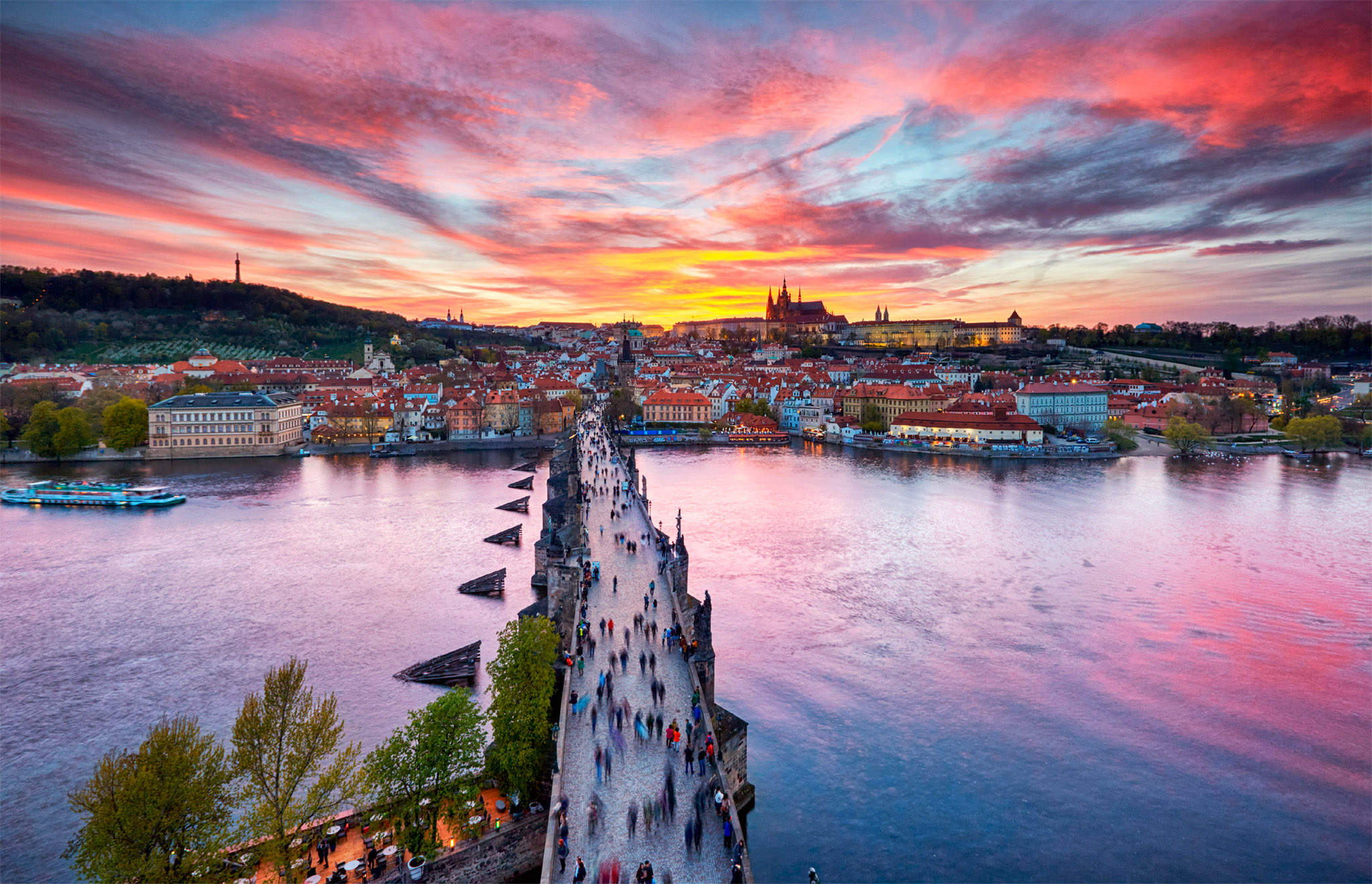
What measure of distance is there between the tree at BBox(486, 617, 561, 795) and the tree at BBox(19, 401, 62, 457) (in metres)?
45.5

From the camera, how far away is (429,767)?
9.28 m

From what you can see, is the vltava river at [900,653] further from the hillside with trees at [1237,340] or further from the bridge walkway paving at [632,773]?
the hillside with trees at [1237,340]

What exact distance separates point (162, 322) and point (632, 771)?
4182 inches

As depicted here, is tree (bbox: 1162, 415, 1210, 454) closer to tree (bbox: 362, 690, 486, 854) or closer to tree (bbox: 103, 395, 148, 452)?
tree (bbox: 362, 690, 486, 854)

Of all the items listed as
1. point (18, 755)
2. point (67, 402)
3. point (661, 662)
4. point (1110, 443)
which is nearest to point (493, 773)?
point (661, 662)

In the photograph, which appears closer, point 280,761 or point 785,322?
point 280,761

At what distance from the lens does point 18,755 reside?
1254 centimetres

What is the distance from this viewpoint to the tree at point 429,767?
9.12 meters

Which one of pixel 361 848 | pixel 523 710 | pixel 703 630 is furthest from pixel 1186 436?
pixel 361 848

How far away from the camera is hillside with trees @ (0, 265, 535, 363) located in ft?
260

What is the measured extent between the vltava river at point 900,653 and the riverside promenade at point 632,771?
85.5 inches

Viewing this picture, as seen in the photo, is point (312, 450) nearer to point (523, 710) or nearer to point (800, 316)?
point (523, 710)

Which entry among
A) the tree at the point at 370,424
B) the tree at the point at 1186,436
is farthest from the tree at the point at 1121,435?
the tree at the point at 370,424

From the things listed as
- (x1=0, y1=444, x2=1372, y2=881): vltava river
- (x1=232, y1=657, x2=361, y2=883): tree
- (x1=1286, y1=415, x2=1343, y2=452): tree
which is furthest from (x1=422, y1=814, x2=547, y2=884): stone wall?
(x1=1286, y1=415, x2=1343, y2=452): tree
